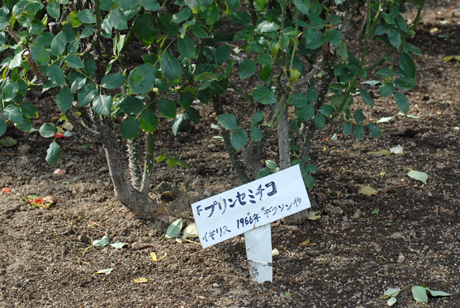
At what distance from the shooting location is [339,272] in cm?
171

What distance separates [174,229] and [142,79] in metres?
0.87

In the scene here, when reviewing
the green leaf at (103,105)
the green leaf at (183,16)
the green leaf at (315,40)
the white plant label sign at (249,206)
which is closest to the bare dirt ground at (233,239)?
the white plant label sign at (249,206)

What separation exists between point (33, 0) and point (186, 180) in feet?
3.90

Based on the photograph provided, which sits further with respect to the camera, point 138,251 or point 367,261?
point 138,251

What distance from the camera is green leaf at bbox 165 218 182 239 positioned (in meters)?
1.93

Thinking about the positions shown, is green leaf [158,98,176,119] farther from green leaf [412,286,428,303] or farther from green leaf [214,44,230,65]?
green leaf [412,286,428,303]

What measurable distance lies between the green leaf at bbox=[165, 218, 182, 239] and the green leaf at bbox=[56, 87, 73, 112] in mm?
765

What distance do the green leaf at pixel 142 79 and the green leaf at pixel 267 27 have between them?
31 centimetres

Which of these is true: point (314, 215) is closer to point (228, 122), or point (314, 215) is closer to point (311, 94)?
point (311, 94)

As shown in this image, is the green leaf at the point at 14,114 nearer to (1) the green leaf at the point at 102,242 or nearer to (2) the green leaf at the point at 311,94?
(1) the green leaf at the point at 102,242

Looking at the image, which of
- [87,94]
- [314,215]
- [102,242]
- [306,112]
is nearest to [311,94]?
[306,112]

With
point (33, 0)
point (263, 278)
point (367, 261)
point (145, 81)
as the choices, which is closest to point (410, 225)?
point (367, 261)

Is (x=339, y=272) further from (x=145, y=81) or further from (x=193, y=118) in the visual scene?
(x=145, y=81)

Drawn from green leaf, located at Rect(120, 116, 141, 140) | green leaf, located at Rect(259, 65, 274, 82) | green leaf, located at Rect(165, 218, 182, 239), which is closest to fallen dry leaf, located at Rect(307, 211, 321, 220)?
green leaf, located at Rect(165, 218, 182, 239)
